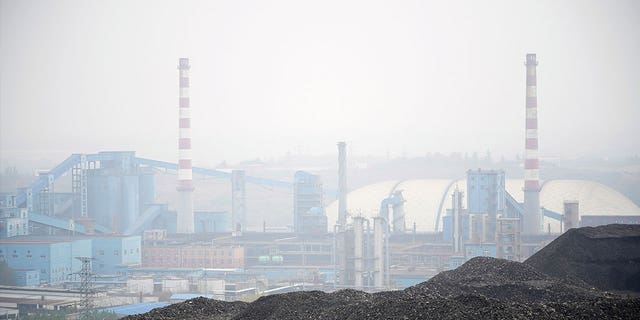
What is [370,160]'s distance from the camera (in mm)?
65062

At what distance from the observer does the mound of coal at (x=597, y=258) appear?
14.5 meters

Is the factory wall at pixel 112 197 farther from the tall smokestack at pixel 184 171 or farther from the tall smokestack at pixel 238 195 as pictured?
the tall smokestack at pixel 238 195

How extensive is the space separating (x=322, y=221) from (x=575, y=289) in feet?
70.1

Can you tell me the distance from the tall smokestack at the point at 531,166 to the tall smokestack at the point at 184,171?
470 inches

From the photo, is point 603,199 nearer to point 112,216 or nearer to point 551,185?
point 551,185

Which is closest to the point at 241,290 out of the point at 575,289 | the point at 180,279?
the point at 180,279

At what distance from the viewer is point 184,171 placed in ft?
119

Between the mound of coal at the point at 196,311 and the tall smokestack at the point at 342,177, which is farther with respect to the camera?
the tall smokestack at the point at 342,177

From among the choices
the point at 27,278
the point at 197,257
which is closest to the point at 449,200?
the point at 197,257

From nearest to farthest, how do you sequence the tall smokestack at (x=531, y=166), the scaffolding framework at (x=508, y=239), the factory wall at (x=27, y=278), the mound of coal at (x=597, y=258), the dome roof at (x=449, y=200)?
the mound of coal at (x=597, y=258) → the scaffolding framework at (x=508, y=239) → the factory wall at (x=27, y=278) → the tall smokestack at (x=531, y=166) → the dome roof at (x=449, y=200)

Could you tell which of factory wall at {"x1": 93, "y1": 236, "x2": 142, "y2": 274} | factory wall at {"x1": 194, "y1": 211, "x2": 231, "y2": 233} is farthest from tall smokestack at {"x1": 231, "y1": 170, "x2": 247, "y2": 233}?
factory wall at {"x1": 93, "y1": 236, "x2": 142, "y2": 274}

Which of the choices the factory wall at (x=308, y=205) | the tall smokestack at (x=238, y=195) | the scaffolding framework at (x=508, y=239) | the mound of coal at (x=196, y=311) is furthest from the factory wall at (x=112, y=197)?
the mound of coal at (x=196, y=311)

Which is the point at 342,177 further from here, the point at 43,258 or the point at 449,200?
the point at 43,258

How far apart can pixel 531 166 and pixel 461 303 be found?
74.5ft
